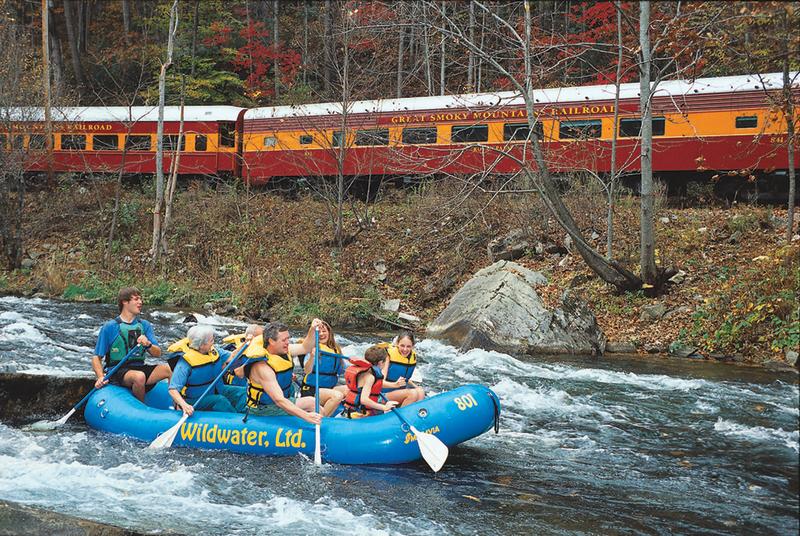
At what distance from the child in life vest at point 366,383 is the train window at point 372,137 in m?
13.7

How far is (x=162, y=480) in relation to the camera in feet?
22.1

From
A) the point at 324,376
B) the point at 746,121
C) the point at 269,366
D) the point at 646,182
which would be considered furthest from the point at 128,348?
the point at 746,121

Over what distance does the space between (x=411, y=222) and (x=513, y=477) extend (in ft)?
46.4

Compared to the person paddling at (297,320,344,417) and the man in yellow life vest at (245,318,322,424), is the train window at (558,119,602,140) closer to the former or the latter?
the person paddling at (297,320,344,417)

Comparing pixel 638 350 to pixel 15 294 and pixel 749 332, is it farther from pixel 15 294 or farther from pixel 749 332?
pixel 15 294

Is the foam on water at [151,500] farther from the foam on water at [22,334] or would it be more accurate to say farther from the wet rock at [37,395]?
the foam on water at [22,334]

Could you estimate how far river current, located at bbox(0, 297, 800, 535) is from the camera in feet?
19.4

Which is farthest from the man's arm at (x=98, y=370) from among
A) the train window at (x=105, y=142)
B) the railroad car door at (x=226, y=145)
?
the train window at (x=105, y=142)

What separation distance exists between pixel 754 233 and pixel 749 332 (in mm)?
4025

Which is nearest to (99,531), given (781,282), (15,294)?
(781,282)

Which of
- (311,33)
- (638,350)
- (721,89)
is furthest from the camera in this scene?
(311,33)

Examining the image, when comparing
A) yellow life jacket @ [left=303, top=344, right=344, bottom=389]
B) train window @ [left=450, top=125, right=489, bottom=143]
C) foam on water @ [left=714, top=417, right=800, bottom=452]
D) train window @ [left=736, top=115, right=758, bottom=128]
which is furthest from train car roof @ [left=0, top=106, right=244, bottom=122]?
foam on water @ [left=714, top=417, right=800, bottom=452]

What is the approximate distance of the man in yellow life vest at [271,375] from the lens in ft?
24.3

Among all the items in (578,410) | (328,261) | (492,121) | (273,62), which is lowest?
(578,410)
